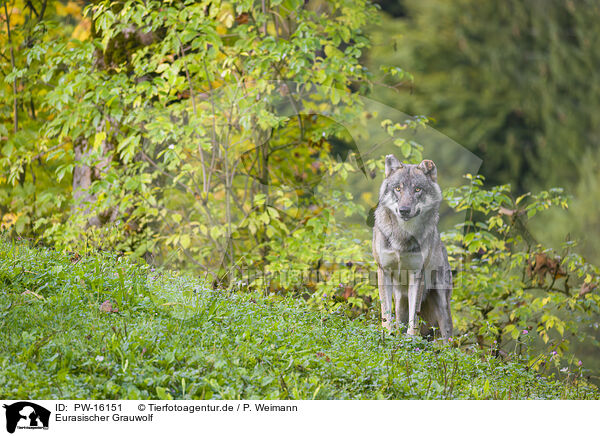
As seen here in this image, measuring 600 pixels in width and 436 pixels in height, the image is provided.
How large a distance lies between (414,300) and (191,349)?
1.66m

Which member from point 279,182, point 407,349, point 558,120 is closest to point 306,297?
point 279,182

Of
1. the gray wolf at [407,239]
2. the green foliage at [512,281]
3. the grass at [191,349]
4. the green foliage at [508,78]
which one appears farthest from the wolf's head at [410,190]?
the green foliage at [508,78]

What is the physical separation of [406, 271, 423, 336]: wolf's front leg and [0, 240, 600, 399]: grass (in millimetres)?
129

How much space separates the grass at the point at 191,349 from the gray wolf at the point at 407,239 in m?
0.26

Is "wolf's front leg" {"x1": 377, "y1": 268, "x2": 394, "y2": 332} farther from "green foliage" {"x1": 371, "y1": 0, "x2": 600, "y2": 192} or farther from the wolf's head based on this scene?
"green foliage" {"x1": 371, "y1": 0, "x2": 600, "y2": 192}

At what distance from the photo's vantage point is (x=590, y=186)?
22.5 feet

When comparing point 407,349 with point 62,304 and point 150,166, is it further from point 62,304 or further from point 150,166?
point 150,166

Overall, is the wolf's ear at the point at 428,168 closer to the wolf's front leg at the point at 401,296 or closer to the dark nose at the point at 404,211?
the dark nose at the point at 404,211
